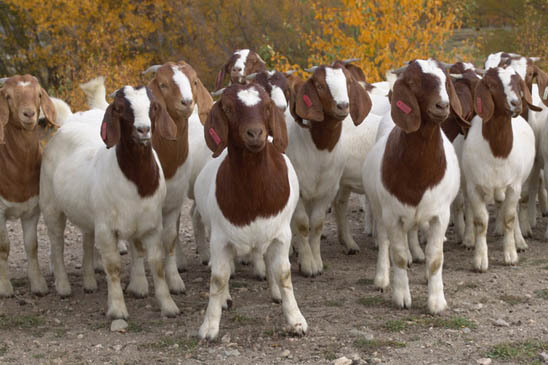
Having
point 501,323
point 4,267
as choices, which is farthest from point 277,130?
point 4,267

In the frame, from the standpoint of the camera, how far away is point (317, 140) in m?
7.06

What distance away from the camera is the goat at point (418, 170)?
18.6ft

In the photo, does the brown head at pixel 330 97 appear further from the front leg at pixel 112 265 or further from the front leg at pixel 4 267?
the front leg at pixel 4 267

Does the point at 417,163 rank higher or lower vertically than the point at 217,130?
lower

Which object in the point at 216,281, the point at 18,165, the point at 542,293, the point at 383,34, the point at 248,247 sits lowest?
the point at 542,293

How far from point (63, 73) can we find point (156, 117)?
12737 millimetres

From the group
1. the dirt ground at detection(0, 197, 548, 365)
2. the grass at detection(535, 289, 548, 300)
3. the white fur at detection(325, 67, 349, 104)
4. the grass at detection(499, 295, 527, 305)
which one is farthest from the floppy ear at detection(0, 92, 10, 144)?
the grass at detection(535, 289, 548, 300)

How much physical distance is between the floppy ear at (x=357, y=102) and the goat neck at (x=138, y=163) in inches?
72.5

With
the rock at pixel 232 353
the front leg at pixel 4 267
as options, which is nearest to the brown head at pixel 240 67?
the front leg at pixel 4 267

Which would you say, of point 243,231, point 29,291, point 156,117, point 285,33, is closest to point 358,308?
point 243,231

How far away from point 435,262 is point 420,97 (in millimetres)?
1279

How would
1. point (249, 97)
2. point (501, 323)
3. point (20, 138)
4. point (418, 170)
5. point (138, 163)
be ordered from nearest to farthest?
point (249, 97) < point (501, 323) < point (418, 170) < point (138, 163) < point (20, 138)

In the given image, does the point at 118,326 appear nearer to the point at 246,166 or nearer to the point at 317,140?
the point at 246,166

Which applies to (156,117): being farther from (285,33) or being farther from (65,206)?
(285,33)
